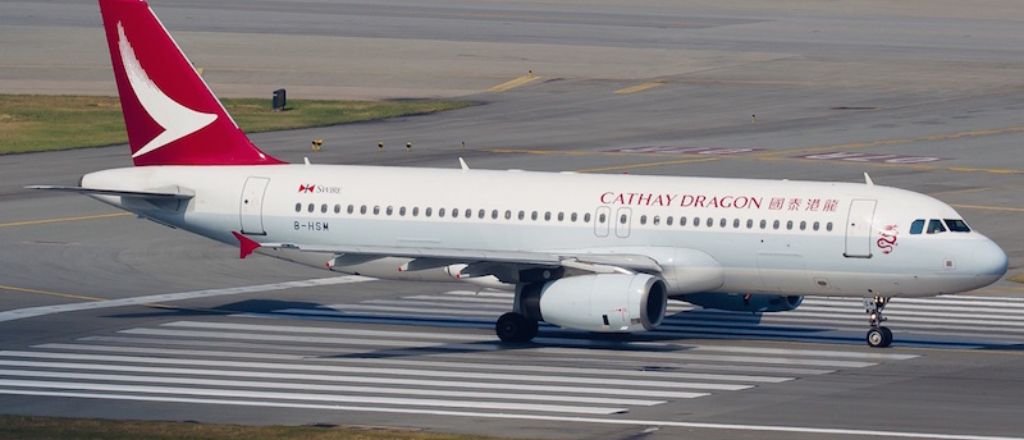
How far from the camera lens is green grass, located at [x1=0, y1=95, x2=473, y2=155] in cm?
10006

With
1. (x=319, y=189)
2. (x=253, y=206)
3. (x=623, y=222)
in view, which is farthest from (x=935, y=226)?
(x=253, y=206)

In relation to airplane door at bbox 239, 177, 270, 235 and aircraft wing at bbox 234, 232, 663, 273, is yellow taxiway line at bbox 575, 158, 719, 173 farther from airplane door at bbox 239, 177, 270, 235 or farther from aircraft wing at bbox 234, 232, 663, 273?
aircraft wing at bbox 234, 232, 663, 273

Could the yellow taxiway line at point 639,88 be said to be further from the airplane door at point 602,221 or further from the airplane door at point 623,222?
the airplane door at point 623,222

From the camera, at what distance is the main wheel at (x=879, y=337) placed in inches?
2019

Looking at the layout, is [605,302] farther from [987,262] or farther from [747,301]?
[987,262]

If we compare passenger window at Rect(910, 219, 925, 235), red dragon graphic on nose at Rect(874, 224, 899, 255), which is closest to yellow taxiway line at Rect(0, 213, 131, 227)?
red dragon graphic on nose at Rect(874, 224, 899, 255)

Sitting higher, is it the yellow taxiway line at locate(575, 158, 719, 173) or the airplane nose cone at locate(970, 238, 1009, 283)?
the yellow taxiway line at locate(575, 158, 719, 173)

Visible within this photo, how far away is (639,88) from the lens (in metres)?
121

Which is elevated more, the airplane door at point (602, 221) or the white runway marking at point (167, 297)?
the airplane door at point (602, 221)

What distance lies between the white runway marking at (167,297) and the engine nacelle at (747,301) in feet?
47.7

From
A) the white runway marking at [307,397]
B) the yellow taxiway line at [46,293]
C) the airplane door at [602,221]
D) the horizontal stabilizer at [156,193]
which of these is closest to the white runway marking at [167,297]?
the yellow taxiway line at [46,293]

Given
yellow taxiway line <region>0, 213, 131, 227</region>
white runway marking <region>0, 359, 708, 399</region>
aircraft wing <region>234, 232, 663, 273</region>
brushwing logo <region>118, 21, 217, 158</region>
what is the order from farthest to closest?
yellow taxiway line <region>0, 213, 131, 227</region> < brushwing logo <region>118, 21, 217, 158</region> < aircraft wing <region>234, 232, 663, 273</region> < white runway marking <region>0, 359, 708, 399</region>

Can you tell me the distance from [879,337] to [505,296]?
1434 cm

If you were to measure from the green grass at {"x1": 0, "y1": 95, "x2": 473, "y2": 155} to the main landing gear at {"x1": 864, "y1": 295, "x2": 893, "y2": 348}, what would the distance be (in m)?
55.4
